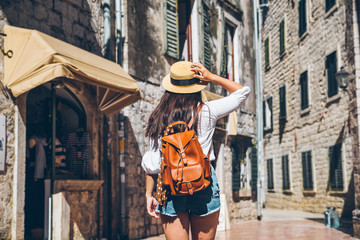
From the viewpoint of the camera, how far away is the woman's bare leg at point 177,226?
2.87m

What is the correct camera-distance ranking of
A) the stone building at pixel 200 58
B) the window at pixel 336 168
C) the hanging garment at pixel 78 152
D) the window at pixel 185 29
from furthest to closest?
the window at pixel 336 168 < the window at pixel 185 29 < the stone building at pixel 200 58 < the hanging garment at pixel 78 152

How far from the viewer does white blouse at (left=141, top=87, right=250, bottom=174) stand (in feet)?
10.0

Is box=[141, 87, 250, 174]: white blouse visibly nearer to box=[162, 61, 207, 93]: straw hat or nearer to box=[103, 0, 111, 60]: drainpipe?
box=[162, 61, 207, 93]: straw hat

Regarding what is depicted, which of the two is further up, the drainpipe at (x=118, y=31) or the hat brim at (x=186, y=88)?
the drainpipe at (x=118, y=31)

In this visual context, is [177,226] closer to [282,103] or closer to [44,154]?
[44,154]

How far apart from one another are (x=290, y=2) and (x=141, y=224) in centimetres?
1339

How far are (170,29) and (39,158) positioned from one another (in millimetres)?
4618

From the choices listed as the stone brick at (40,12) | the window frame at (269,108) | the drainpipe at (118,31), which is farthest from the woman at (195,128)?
the window frame at (269,108)

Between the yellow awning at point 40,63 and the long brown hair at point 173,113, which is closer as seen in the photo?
the long brown hair at point 173,113

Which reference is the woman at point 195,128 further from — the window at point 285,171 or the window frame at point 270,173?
the window frame at point 270,173

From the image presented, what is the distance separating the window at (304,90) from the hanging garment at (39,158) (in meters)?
12.8

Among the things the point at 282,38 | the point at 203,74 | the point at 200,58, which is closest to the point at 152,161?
the point at 203,74

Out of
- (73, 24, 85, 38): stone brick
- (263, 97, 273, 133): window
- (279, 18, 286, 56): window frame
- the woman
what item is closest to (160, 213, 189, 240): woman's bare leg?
the woman

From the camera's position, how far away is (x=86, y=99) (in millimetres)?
8906
